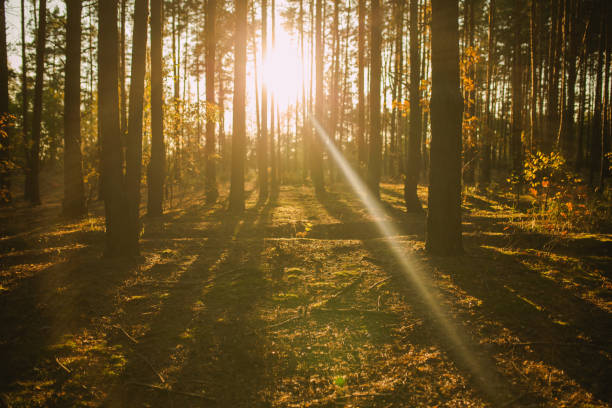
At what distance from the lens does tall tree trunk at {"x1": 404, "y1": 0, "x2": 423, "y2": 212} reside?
1068 cm

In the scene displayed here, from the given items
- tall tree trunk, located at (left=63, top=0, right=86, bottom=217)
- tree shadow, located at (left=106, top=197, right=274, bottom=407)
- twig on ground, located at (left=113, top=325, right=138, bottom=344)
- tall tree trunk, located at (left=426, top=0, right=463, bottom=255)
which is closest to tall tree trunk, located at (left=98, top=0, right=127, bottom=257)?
tree shadow, located at (left=106, top=197, right=274, bottom=407)

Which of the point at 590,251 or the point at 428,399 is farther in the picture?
the point at 590,251

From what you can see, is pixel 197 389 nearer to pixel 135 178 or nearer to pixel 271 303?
pixel 271 303

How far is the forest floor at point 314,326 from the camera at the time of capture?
2.77 metres

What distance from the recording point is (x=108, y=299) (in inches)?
178

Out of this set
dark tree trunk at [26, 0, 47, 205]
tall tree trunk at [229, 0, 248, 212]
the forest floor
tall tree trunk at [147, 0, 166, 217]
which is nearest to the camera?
the forest floor

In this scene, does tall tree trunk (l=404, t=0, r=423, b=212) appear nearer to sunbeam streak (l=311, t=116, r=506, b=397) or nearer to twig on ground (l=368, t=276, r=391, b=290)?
sunbeam streak (l=311, t=116, r=506, b=397)

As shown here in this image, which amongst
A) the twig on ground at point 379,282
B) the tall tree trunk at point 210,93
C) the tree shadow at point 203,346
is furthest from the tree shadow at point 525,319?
the tall tree trunk at point 210,93

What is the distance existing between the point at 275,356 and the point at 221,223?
7.53 m

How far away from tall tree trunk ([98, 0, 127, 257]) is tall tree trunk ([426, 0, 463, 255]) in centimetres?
532

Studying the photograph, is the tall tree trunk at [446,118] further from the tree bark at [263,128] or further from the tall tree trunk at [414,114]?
the tree bark at [263,128]

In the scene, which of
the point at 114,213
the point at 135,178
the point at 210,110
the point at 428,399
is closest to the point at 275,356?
the point at 428,399

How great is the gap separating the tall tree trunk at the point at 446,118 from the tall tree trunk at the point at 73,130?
11.0 meters

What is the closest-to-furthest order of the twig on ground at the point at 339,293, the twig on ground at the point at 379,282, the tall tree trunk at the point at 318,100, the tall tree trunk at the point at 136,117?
the twig on ground at the point at 339,293 → the twig on ground at the point at 379,282 → the tall tree trunk at the point at 136,117 → the tall tree trunk at the point at 318,100
